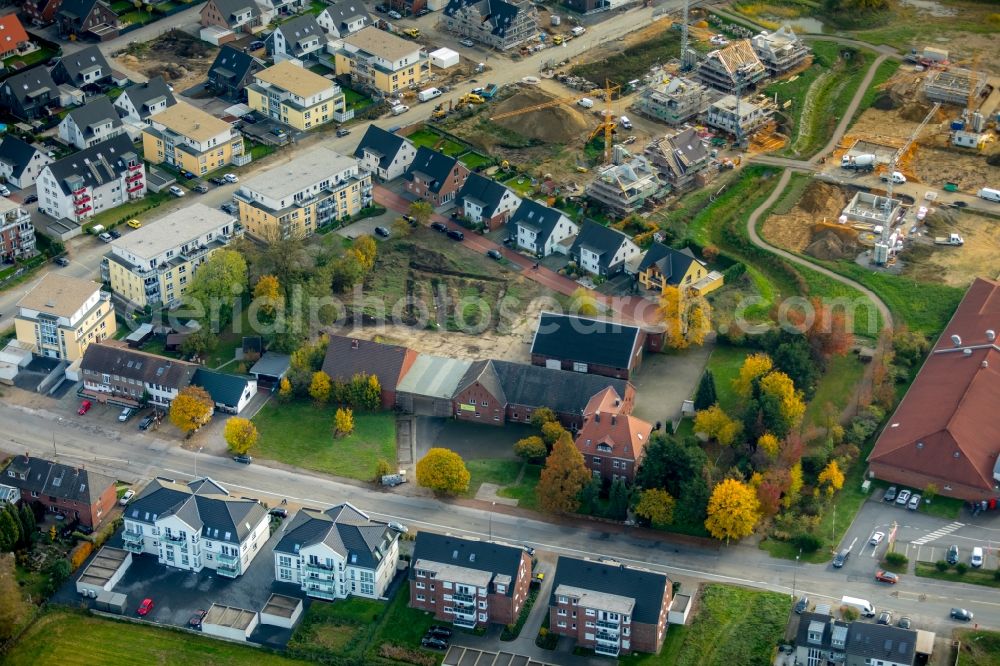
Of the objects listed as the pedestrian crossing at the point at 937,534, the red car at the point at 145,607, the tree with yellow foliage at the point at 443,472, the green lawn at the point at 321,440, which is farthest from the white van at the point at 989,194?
the red car at the point at 145,607

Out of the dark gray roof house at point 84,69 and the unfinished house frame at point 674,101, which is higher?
the unfinished house frame at point 674,101

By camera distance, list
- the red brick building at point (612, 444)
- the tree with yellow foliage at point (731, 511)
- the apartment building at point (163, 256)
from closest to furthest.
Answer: the tree with yellow foliage at point (731, 511) → the red brick building at point (612, 444) → the apartment building at point (163, 256)

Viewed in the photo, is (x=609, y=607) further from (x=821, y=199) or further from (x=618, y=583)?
(x=821, y=199)

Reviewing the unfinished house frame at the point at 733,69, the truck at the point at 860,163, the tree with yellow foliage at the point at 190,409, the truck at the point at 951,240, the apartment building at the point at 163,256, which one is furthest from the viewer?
the unfinished house frame at the point at 733,69

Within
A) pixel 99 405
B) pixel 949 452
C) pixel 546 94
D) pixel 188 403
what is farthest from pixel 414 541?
pixel 546 94

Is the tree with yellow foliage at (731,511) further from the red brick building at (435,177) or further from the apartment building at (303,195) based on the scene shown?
the red brick building at (435,177)

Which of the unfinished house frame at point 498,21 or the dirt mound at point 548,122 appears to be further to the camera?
the unfinished house frame at point 498,21

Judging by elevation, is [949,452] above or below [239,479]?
above

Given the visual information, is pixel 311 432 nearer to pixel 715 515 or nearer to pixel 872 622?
pixel 715 515
